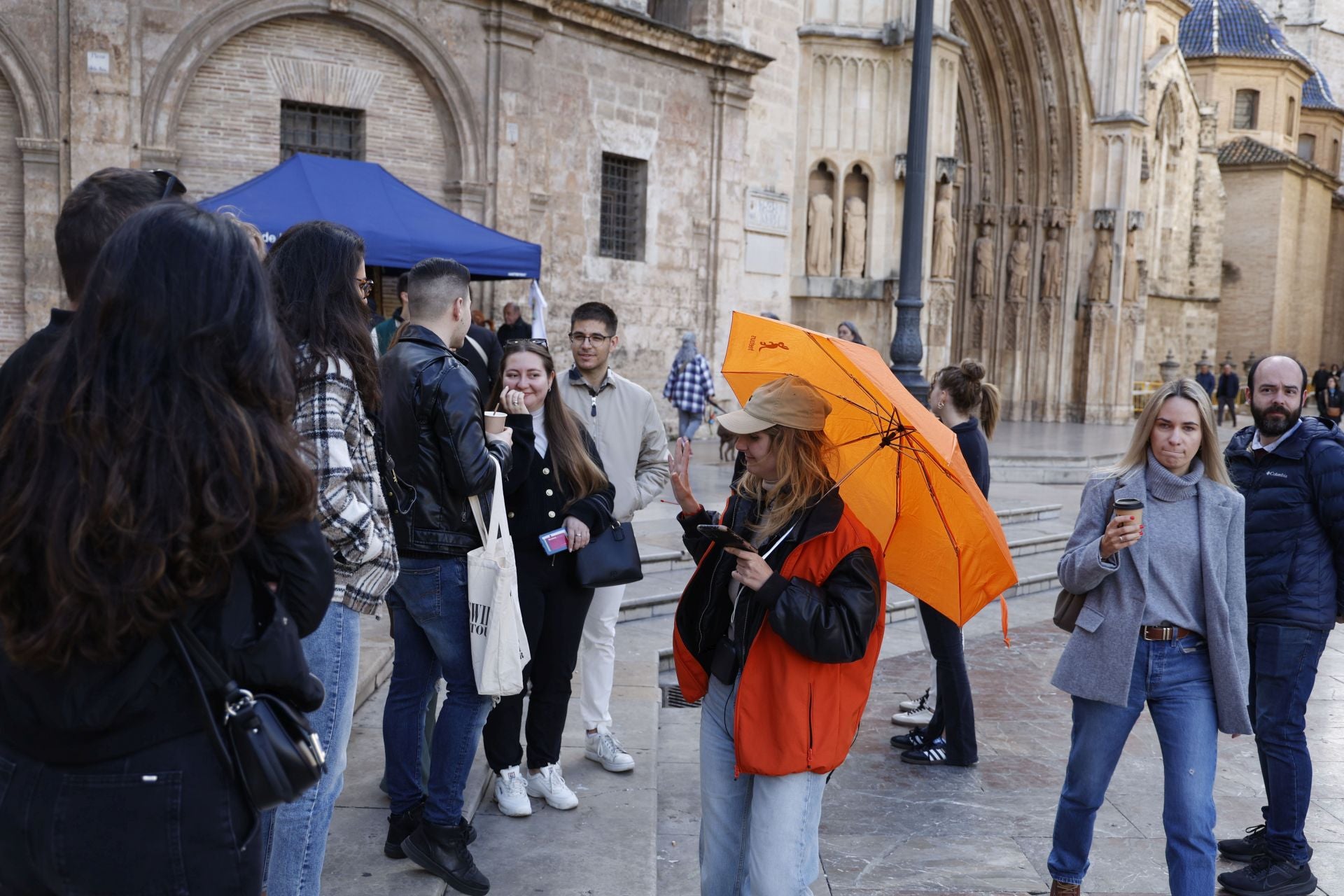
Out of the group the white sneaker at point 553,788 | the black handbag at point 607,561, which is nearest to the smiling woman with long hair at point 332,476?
the black handbag at point 607,561

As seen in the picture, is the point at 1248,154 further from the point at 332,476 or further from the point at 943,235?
the point at 332,476

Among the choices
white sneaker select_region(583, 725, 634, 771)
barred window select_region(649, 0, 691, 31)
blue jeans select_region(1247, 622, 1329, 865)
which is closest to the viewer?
blue jeans select_region(1247, 622, 1329, 865)

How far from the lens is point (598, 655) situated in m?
5.14

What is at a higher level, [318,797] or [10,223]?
[10,223]

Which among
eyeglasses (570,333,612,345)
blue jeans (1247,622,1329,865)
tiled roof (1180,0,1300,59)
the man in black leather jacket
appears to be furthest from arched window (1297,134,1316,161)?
the man in black leather jacket

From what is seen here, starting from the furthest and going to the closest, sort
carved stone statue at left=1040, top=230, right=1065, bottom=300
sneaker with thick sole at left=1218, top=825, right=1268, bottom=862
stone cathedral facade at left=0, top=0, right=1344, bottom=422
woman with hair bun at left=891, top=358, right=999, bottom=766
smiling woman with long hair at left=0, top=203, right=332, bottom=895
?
carved stone statue at left=1040, top=230, right=1065, bottom=300 < stone cathedral facade at left=0, top=0, right=1344, bottom=422 < woman with hair bun at left=891, top=358, right=999, bottom=766 < sneaker with thick sole at left=1218, top=825, right=1268, bottom=862 < smiling woman with long hair at left=0, top=203, right=332, bottom=895

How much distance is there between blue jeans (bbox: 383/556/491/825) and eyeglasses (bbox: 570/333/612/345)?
5.05 feet

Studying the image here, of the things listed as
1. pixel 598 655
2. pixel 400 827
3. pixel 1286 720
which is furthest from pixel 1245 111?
pixel 400 827

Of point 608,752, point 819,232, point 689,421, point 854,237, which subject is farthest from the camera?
point 854,237

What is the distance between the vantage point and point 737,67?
1802 cm

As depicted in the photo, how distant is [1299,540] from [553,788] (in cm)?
300

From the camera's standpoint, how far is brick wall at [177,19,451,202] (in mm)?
12359

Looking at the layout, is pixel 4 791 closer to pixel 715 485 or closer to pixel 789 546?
pixel 789 546

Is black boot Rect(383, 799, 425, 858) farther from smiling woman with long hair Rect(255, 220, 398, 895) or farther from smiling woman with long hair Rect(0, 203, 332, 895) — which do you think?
smiling woman with long hair Rect(0, 203, 332, 895)
